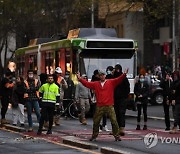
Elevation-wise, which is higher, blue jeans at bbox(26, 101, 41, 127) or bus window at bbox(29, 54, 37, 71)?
bus window at bbox(29, 54, 37, 71)

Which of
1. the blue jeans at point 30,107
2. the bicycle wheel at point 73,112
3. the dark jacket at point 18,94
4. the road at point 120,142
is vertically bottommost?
the road at point 120,142

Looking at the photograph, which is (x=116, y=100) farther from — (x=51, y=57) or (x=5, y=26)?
(x=5, y=26)

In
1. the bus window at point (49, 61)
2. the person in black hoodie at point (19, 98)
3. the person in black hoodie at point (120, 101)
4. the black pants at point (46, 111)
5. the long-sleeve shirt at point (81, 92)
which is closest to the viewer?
the person in black hoodie at point (120, 101)

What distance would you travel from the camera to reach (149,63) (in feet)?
200

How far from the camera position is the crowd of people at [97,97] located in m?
17.7

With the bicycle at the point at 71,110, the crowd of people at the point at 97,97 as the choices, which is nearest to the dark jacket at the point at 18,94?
the crowd of people at the point at 97,97

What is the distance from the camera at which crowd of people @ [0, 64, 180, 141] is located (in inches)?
697

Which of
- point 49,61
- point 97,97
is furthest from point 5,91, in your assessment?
point 49,61

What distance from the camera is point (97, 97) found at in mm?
17781

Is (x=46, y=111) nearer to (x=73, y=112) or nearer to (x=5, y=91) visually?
(x=5, y=91)

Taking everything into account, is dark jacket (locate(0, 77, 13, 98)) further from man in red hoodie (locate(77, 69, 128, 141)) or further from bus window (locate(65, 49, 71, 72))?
man in red hoodie (locate(77, 69, 128, 141))

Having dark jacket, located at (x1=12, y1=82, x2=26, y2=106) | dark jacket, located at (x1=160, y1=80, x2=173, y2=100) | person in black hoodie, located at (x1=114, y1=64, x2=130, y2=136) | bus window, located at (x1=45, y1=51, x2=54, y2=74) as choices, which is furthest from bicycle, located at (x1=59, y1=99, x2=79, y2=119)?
person in black hoodie, located at (x1=114, y1=64, x2=130, y2=136)

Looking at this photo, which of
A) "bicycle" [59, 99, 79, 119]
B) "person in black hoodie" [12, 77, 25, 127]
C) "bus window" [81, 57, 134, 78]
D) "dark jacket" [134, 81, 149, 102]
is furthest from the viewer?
"bus window" [81, 57, 134, 78]

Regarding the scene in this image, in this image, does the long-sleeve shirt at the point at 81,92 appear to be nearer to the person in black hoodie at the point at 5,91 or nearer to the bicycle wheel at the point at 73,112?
the person in black hoodie at the point at 5,91
